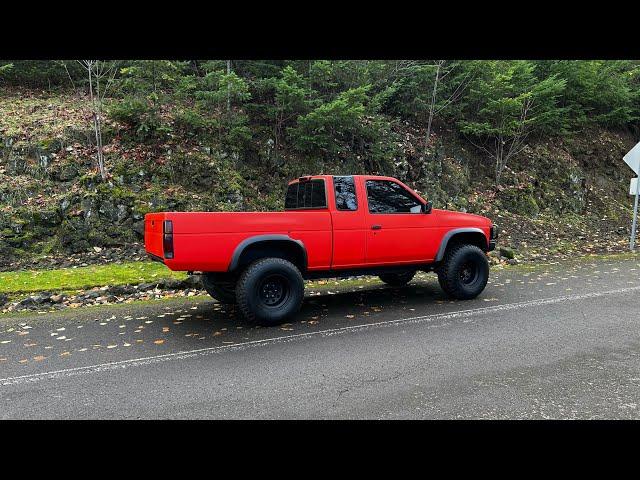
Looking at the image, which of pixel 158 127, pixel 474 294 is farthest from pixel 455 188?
pixel 158 127

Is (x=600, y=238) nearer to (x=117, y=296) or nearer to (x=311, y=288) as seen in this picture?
(x=311, y=288)

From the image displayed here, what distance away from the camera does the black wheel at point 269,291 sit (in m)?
5.62

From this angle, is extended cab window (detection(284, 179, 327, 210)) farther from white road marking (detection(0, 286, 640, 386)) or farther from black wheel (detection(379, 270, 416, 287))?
black wheel (detection(379, 270, 416, 287))

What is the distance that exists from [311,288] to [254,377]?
14.0ft

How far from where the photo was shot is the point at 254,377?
4.05 m

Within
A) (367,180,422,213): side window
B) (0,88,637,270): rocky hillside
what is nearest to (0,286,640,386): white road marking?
(367,180,422,213): side window

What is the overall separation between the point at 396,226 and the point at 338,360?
9.75 feet

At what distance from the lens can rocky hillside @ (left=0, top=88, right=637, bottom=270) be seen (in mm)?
9883

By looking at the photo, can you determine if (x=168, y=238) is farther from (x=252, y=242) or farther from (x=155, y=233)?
(x=252, y=242)

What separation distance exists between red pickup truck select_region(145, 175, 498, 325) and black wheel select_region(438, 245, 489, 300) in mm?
17

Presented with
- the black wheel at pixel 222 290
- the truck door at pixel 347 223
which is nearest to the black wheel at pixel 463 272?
the truck door at pixel 347 223

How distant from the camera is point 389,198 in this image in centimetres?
698

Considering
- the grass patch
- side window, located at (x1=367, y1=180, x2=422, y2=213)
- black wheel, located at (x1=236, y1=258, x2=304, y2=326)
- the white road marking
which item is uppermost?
side window, located at (x1=367, y1=180, x2=422, y2=213)

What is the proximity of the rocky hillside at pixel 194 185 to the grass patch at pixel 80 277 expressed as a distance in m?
0.83
